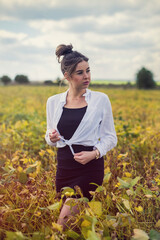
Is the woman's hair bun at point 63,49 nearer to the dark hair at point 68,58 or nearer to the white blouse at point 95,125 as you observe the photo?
the dark hair at point 68,58

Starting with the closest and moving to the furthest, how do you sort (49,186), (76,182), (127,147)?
(76,182) < (49,186) < (127,147)

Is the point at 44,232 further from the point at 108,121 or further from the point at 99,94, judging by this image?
the point at 99,94

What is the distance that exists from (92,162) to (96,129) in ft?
0.81

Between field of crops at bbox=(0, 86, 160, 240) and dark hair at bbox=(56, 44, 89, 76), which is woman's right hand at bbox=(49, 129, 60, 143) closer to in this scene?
field of crops at bbox=(0, 86, 160, 240)

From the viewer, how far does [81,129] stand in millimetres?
1926

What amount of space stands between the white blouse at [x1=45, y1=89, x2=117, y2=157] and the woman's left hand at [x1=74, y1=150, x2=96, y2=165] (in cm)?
9

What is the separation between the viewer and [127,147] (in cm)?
335

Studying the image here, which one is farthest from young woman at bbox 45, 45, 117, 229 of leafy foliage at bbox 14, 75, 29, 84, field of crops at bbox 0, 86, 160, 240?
leafy foliage at bbox 14, 75, 29, 84

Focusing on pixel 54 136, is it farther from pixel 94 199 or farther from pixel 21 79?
pixel 21 79

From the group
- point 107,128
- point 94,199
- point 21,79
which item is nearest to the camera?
point 94,199

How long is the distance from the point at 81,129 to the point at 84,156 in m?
0.22

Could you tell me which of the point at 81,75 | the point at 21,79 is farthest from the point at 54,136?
the point at 21,79

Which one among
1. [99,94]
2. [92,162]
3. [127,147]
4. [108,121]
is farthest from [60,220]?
[127,147]

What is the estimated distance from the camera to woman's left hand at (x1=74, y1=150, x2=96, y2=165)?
1801 mm
